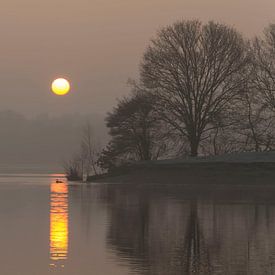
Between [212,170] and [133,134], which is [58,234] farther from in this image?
→ [133,134]

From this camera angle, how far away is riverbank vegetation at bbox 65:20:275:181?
241 ft

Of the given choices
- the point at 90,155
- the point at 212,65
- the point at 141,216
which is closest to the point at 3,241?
the point at 141,216

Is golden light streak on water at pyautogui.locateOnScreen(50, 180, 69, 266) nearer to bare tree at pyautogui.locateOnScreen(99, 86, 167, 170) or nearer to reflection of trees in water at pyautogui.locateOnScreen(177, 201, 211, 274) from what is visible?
reflection of trees in water at pyautogui.locateOnScreen(177, 201, 211, 274)

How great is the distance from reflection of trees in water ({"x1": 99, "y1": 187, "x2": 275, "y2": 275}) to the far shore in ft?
107

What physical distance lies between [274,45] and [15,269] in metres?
65.5

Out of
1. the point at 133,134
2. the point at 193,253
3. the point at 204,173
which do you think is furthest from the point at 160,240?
the point at 133,134

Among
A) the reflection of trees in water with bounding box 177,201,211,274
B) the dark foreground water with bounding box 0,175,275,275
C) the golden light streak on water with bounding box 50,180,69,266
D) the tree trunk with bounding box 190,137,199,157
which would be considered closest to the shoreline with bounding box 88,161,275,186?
the tree trunk with bounding box 190,137,199,157

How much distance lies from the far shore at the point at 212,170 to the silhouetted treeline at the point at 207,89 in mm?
6102

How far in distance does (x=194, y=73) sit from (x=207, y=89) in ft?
7.44

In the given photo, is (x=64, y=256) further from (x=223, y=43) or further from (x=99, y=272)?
(x=223, y=43)

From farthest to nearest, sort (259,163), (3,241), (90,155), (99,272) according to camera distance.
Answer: (90,155) → (259,163) → (3,241) → (99,272)

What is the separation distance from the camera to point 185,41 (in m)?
73.7

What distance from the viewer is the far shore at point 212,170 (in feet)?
210

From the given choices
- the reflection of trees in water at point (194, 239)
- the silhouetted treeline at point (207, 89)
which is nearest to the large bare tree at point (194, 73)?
the silhouetted treeline at point (207, 89)
